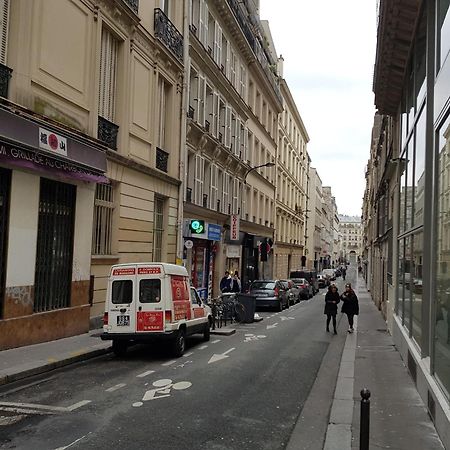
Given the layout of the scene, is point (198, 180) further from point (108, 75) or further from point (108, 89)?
point (108, 75)

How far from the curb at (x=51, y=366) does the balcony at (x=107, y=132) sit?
6376mm

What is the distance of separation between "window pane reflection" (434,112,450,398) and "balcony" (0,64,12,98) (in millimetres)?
8802

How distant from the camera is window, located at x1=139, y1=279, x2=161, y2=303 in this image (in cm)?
1178

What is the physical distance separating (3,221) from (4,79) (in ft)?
10.0

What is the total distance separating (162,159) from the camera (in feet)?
65.9

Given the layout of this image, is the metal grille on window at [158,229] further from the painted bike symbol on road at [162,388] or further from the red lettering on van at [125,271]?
the painted bike symbol on road at [162,388]

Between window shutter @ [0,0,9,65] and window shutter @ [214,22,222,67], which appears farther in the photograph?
window shutter @ [214,22,222,67]

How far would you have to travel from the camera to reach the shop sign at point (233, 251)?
30095 millimetres

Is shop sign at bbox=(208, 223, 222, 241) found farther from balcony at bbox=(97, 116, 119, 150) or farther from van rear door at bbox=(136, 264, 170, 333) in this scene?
van rear door at bbox=(136, 264, 170, 333)

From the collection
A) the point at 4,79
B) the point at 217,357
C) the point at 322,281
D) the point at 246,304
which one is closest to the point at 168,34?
the point at 4,79

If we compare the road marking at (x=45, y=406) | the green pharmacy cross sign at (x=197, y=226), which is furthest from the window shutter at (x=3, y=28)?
the green pharmacy cross sign at (x=197, y=226)

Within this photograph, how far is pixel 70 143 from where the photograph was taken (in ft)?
42.7

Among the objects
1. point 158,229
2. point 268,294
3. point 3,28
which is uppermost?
point 3,28

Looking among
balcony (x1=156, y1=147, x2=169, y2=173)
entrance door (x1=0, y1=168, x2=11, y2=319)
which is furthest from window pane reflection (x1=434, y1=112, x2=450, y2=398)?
balcony (x1=156, y1=147, x2=169, y2=173)
